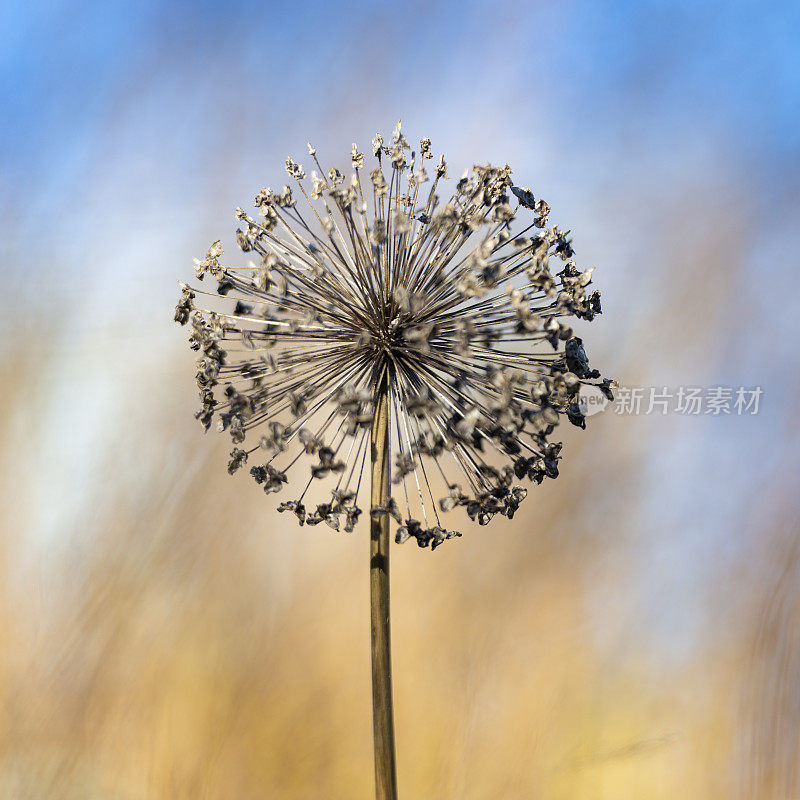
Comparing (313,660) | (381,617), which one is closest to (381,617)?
(381,617)

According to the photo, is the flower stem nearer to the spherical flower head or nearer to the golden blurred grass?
the spherical flower head

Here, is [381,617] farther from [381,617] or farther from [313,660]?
[313,660]

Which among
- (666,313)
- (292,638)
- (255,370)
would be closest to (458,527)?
(292,638)

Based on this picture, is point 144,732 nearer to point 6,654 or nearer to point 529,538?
point 6,654

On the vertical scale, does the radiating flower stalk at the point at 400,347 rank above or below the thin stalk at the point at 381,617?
above

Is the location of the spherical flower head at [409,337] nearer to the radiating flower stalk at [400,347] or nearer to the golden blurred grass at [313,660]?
the radiating flower stalk at [400,347]

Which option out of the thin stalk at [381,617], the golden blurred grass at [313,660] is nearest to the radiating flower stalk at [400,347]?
the thin stalk at [381,617]
